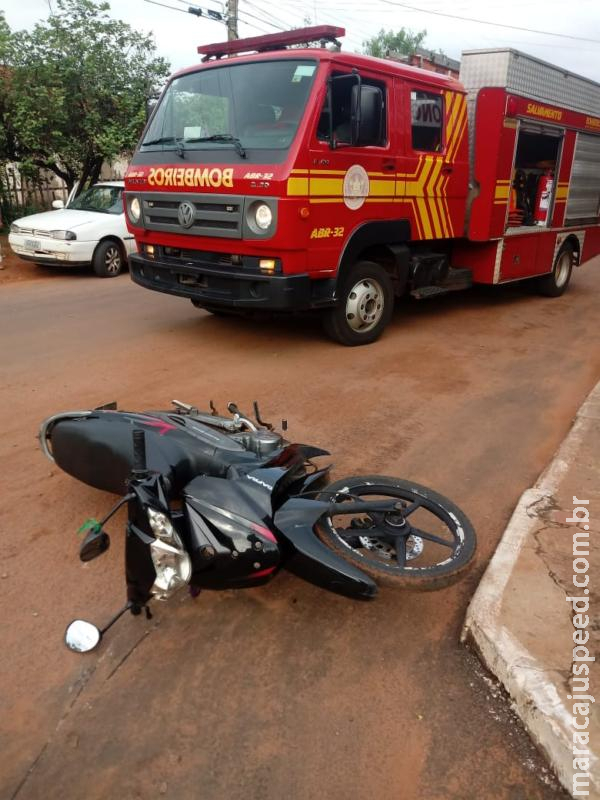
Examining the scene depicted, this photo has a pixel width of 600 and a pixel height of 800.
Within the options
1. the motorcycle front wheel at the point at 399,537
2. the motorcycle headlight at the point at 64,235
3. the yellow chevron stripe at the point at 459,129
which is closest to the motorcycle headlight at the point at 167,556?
the motorcycle front wheel at the point at 399,537

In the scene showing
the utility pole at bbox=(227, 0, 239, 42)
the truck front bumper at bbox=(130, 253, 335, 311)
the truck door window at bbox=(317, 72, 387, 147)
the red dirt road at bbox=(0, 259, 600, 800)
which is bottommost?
the red dirt road at bbox=(0, 259, 600, 800)

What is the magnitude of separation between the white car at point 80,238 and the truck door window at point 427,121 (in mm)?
5364

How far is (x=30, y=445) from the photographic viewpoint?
13.7 feet

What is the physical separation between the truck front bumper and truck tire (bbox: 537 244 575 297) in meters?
5.38

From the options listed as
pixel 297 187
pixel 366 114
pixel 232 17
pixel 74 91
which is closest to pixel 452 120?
pixel 366 114

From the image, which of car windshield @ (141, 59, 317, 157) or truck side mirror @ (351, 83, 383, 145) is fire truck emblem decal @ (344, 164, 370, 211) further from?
car windshield @ (141, 59, 317, 157)

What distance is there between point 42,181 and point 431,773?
15622mm

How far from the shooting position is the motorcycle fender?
2.38 m

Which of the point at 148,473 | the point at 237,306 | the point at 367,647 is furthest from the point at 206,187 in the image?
the point at 367,647

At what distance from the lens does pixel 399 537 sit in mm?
2701

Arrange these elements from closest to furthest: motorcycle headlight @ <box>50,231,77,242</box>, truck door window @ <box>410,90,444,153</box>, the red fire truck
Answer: the red fire truck < truck door window @ <box>410,90,444,153</box> < motorcycle headlight @ <box>50,231,77,242</box>

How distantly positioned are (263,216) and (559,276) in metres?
6.46

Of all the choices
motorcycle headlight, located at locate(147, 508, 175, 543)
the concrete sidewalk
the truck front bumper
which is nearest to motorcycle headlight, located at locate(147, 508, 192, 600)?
motorcycle headlight, located at locate(147, 508, 175, 543)

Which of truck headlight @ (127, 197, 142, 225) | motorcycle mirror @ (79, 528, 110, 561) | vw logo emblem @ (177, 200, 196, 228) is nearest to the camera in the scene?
motorcycle mirror @ (79, 528, 110, 561)
